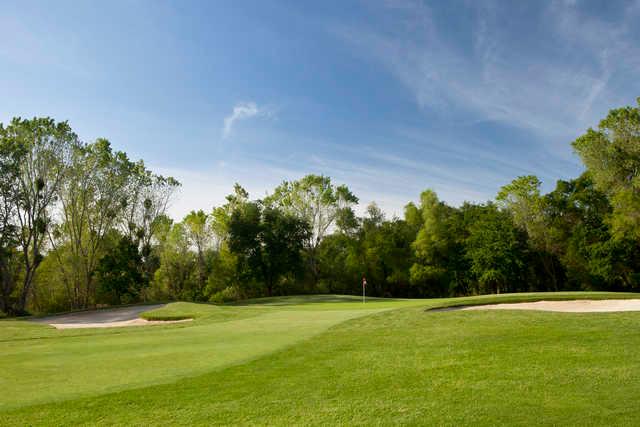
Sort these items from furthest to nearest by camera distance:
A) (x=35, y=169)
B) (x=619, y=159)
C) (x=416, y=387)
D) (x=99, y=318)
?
(x=619, y=159) < (x=35, y=169) < (x=99, y=318) < (x=416, y=387)

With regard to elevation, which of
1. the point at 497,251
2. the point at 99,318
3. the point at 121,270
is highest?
the point at 497,251

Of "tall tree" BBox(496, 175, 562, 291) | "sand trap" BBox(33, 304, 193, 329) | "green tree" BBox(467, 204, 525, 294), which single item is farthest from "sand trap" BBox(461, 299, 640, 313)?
"tall tree" BBox(496, 175, 562, 291)

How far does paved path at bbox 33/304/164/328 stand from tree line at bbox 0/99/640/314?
7.40 metres

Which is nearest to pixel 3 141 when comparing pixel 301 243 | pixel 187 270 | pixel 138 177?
pixel 138 177

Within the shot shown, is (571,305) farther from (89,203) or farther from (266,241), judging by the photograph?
(89,203)

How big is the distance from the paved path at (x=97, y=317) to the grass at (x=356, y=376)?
491 inches

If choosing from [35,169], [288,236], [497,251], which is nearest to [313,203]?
[288,236]

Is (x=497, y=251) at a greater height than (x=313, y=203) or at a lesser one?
lesser

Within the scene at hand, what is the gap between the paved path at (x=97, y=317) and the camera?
2297 cm

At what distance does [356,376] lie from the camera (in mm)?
6801

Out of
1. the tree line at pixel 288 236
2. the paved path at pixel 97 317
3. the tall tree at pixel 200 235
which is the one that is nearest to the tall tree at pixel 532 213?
the tree line at pixel 288 236

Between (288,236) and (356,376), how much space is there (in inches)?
1528

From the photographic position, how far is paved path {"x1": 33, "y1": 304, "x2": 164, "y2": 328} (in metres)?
23.0

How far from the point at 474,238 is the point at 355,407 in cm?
4414
